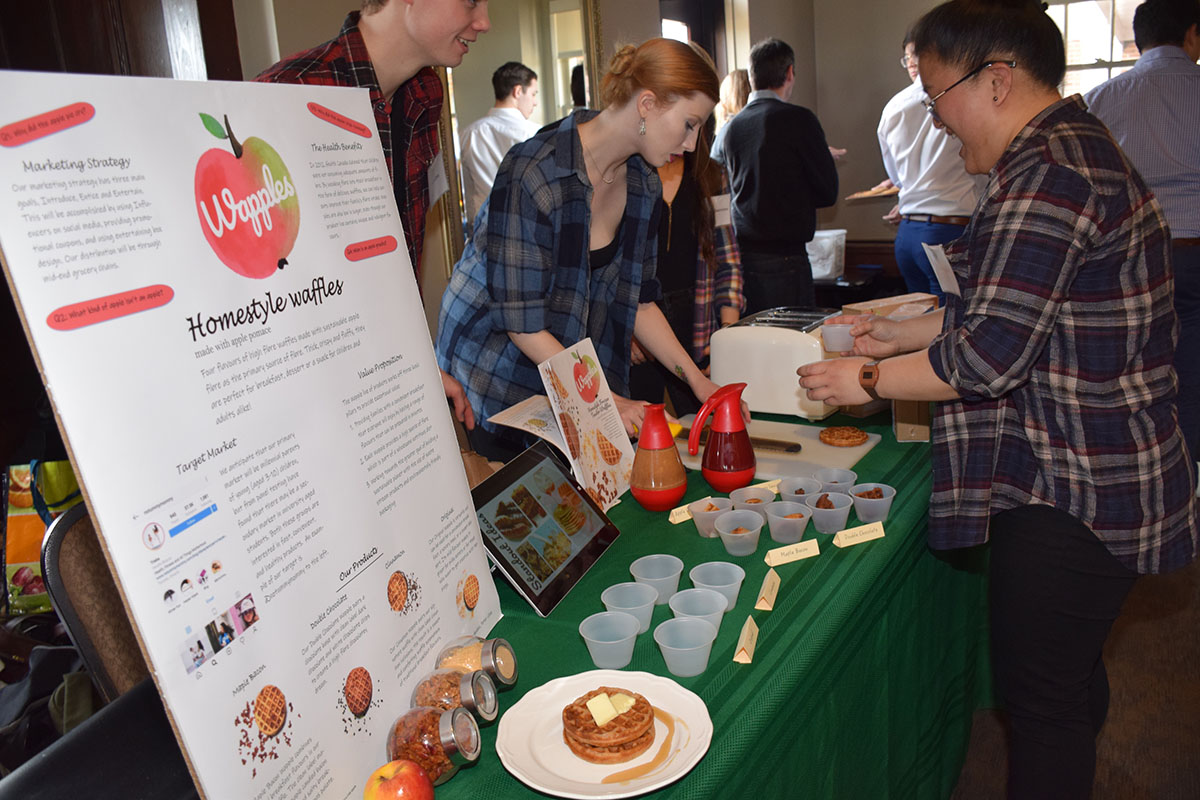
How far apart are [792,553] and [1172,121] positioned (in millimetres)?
2592

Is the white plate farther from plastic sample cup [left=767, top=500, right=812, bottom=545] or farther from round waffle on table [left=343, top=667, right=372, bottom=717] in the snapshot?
plastic sample cup [left=767, top=500, right=812, bottom=545]

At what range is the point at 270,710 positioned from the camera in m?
0.79

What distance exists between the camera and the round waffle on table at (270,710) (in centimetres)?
78

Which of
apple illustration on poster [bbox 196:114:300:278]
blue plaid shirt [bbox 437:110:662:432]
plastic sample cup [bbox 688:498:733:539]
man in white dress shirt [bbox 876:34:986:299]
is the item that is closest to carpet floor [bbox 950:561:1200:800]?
plastic sample cup [bbox 688:498:733:539]

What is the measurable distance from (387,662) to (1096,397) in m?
1.11

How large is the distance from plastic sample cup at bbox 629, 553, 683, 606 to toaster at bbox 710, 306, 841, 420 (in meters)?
0.79

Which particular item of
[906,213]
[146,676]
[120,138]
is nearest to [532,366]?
[146,676]

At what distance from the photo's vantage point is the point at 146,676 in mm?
1175

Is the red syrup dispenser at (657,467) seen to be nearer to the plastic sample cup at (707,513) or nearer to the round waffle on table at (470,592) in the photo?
the plastic sample cup at (707,513)

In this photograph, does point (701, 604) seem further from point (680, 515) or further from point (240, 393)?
point (240, 393)

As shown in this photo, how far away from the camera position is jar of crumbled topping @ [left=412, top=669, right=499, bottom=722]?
975 mm

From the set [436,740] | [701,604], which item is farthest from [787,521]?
[436,740]

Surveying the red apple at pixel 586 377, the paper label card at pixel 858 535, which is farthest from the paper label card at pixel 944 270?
the red apple at pixel 586 377

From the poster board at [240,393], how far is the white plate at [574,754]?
13 cm
